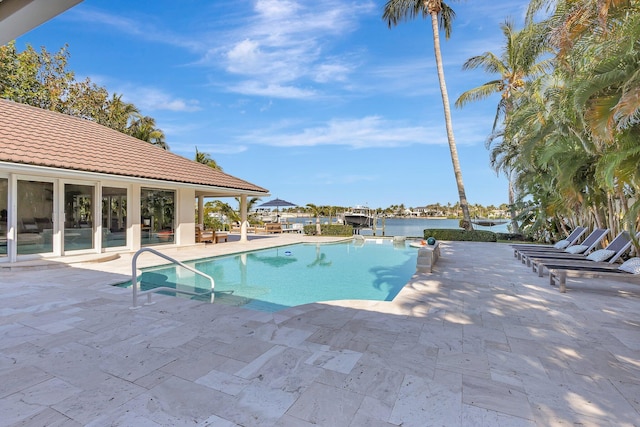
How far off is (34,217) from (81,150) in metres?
2.94

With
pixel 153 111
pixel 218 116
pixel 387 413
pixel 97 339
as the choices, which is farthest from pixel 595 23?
pixel 153 111

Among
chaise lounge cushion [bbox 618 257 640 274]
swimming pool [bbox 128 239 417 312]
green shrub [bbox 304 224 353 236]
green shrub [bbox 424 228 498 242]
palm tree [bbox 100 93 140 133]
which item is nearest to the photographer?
chaise lounge cushion [bbox 618 257 640 274]

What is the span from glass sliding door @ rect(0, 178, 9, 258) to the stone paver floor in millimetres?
4601

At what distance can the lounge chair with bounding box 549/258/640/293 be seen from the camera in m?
6.83

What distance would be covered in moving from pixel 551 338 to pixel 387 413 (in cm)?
298

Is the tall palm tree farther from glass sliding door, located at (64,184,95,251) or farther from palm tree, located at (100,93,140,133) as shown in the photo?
palm tree, located at (100,93,140,133)

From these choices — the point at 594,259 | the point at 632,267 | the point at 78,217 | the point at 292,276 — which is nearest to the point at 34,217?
the point at 78,217

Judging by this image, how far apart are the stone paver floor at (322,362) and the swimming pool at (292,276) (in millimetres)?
1867

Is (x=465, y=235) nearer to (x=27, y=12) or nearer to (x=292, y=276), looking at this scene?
A: (x=292, y=276)

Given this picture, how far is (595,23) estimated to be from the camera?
681 cm

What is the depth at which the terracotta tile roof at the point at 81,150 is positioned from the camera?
967 centimetres

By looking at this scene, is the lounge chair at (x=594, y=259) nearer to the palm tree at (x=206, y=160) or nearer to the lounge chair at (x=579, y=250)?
the lounge chair at (x=579, y=250)

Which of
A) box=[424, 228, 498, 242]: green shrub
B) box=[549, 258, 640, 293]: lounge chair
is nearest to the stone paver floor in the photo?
box=[549, 258, 640, 293]: lounge chair

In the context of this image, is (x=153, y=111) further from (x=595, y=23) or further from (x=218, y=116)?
(x=595, y=23)
